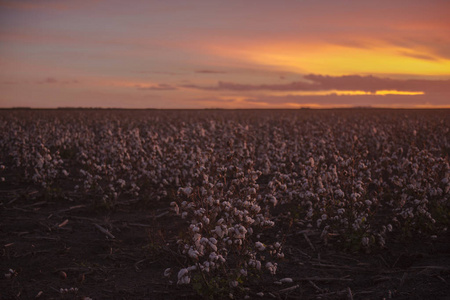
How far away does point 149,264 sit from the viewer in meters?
7.14

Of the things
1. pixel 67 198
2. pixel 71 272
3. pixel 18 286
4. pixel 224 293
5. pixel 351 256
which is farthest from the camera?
pixel 67 198

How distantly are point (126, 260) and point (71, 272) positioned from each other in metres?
0.98

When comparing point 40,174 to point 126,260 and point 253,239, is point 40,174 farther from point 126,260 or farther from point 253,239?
point 253,239

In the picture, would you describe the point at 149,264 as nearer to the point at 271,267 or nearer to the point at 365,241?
the point at 271,267

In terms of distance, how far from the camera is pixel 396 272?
6.53 metres

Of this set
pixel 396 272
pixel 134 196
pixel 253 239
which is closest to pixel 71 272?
pixel 253 239

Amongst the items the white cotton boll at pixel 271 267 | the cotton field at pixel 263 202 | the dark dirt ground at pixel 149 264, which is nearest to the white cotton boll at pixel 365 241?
the cotton field at pixel 263 202

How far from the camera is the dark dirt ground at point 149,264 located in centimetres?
601

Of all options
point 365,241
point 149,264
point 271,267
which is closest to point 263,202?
point 365,241

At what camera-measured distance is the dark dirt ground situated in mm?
6012

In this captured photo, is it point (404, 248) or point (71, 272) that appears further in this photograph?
point (404, 248)

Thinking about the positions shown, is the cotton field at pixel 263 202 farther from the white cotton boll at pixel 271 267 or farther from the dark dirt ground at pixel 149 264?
the dark dirt ground at pixel 149 264

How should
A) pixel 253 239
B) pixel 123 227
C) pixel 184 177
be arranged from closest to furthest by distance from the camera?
pixel 253 239 → pixel 123 227 → pixel 184 177

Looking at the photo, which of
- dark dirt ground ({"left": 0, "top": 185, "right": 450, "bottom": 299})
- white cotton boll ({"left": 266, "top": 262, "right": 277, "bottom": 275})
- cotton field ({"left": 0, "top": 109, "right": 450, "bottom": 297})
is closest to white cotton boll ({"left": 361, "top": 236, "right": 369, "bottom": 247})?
cotton field ({"left": 0, "top": 109, "right": 450, "bottom": 297})
